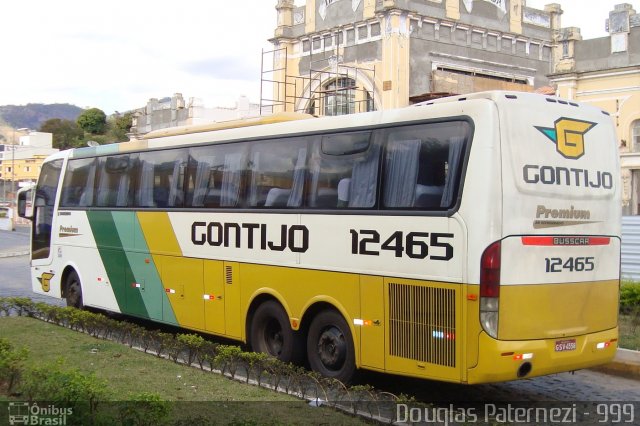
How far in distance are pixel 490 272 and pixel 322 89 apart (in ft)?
98.5

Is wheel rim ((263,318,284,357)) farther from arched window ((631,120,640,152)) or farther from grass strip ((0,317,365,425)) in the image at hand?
arched window ((631,120,640,152))

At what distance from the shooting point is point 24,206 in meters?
16.4

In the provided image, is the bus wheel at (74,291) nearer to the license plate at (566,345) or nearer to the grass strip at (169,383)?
the grass strip at (169,383)

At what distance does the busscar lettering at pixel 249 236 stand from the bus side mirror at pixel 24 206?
607cm

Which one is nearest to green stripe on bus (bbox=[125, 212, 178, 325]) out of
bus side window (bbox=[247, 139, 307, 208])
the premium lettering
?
bus side window (bbox=[247, 139, 307, 208])

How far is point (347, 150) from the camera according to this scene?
9461 millimetres

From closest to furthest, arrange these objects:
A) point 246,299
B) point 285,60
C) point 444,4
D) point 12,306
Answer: point 246,299
point 12,306
point 444,4
point 285,60

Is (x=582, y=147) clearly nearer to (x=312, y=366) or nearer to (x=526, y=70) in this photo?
(x=312, y=366)

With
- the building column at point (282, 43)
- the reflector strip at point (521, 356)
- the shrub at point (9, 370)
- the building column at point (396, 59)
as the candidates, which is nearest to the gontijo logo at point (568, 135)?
the reflector strip at point (521, 356)

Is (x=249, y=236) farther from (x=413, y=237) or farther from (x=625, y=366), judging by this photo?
(x=625, y=366)

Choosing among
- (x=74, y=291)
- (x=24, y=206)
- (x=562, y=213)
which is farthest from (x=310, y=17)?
(x=562, y=213)

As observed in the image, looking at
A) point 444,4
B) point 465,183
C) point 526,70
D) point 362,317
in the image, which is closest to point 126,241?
point 362,317

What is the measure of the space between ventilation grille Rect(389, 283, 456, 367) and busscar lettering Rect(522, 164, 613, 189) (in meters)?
1.42

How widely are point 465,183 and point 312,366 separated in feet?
10.8
